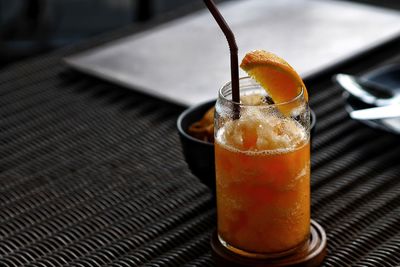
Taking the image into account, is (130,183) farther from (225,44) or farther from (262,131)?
(225,44)

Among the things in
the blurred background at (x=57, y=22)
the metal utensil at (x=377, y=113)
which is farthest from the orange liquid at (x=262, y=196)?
the blurred background at (x=57, y=22)

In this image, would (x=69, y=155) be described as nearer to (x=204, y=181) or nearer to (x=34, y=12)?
(x=204, y=181)

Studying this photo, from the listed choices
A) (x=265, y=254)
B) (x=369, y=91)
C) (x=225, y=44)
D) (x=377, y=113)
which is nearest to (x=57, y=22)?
(x=225, y=44)

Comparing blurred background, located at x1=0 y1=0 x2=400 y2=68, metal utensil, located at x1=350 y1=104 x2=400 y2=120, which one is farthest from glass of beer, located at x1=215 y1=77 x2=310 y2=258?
blurred background, located at x1=0 y1=0 x2=400 y2=68

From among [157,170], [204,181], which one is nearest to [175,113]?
[157,170]

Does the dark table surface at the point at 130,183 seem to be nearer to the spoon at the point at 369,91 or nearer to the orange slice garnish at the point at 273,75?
the spoon at the point at 369,91
